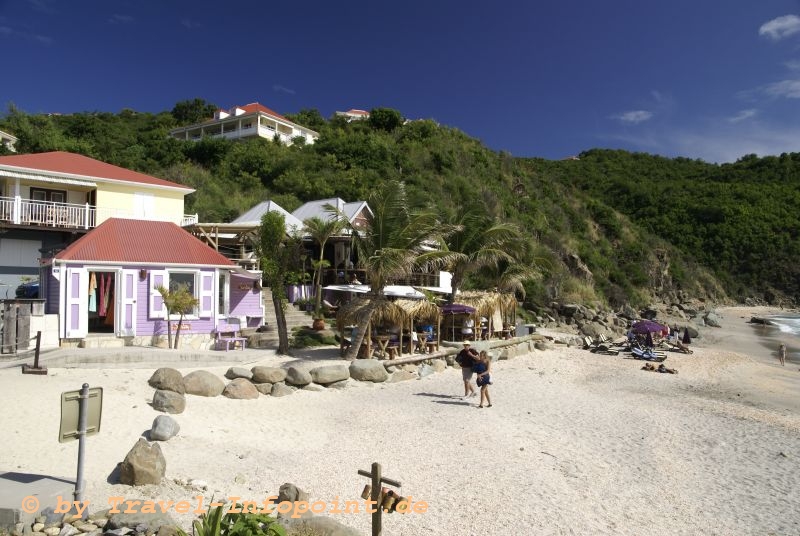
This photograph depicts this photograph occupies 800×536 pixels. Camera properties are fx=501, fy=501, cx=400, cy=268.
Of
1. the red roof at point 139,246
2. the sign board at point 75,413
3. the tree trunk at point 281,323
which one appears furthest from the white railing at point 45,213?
the sign board at point 75,413

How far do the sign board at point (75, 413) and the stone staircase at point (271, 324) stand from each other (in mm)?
10328

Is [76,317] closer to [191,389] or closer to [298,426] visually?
[191,389]

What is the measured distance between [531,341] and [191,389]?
15.0m

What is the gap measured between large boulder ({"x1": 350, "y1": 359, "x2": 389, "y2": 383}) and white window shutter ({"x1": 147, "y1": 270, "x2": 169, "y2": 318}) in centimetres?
628

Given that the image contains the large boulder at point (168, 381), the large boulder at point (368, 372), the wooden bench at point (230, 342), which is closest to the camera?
the large boulder at point (168, 381)

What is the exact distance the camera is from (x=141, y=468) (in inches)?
243

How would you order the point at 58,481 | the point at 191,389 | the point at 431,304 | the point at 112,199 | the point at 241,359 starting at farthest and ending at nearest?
the point at 112,199 < the point at 431,304 < the point at 241,359 < the point at 191,389 < the point at 58,481

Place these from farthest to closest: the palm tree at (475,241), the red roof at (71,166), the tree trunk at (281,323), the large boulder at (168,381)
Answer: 1. the palm tree at (475,241)
2. the red roof at (71,166)
3. the tree trunk at (281,323)
4. the large boulder at (168,381)

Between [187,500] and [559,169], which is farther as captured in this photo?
[559,169]

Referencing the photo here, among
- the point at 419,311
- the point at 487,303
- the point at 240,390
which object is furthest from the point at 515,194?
the point at 240,390

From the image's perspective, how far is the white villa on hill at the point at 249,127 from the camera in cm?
4969

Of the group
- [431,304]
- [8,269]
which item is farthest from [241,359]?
[8,269]

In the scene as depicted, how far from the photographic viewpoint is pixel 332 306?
20.4 meters

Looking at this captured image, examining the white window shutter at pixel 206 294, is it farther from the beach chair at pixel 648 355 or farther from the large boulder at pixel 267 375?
the beach chair at pixel 648 355
